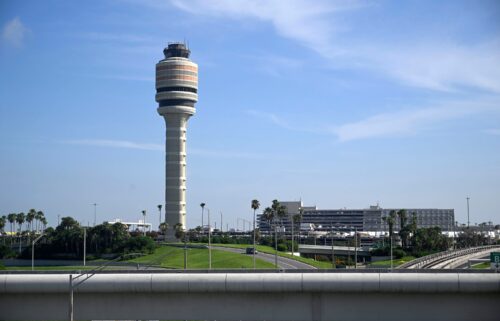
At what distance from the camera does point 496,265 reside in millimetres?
65312

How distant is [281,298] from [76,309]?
16.0 metres

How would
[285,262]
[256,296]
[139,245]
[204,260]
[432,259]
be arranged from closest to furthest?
[256,296], [285,262], [204,260], [432,259], [139,245]

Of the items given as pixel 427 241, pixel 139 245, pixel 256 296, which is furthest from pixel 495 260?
pixel 427 241

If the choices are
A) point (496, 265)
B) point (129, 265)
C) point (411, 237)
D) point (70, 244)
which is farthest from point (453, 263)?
point (70, 244)

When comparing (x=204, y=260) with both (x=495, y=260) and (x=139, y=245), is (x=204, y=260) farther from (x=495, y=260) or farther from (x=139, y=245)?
(x=495, y=260)

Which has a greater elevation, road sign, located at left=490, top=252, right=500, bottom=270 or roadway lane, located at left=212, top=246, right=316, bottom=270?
road sign, located at left=490, top=252, right=500, bottom=270

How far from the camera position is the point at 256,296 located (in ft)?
172

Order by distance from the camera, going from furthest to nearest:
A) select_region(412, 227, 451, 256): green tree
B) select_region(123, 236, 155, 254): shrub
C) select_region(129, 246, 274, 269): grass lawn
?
1. select_region(412, 227, 451, 256): green tree
2. select_region(123, 236, 155, 254): shrub
3. select_region(129, 246, 274, 269): grass lawn

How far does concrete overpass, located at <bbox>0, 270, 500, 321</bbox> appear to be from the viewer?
166ft

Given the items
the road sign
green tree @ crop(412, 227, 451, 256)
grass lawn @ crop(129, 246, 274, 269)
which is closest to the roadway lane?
grass lawn @ crop(129, 246, 274, 269)

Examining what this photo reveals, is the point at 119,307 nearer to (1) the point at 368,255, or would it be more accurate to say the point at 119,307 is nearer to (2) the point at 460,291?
(2) the point at 460,291

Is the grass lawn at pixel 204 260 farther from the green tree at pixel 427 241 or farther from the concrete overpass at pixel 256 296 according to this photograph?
the concrete overpass at pixel 256 296

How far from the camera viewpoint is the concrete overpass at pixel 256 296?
50.5 meters

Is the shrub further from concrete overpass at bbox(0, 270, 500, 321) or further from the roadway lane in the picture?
concrete overpass at bbox(0, 270, 500, 321)
